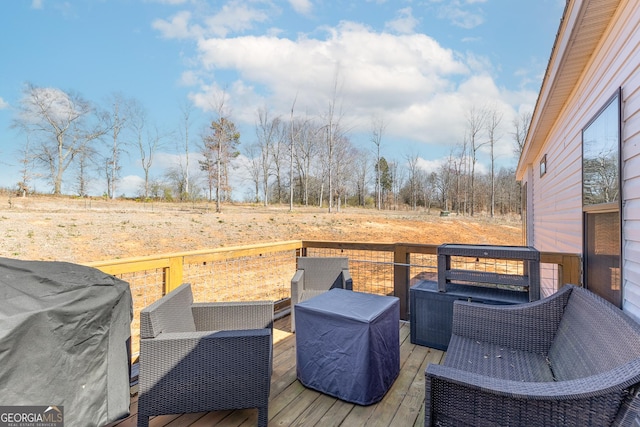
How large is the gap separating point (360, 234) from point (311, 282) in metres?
10.8

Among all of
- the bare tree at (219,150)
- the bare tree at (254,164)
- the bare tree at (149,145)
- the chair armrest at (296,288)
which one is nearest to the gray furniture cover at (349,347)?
the chair armrest at (296,288)

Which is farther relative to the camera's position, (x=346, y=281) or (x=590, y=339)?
(x=346, y=281)

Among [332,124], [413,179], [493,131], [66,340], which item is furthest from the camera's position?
[413,179]

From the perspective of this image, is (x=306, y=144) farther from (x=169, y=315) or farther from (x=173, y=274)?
(x=169, y=315)

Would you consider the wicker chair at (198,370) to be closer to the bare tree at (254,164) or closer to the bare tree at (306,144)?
the bare tree at (306,144)

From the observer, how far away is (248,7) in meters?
6.80

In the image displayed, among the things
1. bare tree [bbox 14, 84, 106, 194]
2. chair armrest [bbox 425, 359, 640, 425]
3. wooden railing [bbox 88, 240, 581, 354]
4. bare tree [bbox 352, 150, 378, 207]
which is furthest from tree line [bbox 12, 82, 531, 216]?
chair armrest [bbox 425, 359, 640, 425]

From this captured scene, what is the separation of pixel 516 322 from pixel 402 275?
57.1 inches

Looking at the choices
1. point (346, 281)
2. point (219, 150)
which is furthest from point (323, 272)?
point (219, 150)

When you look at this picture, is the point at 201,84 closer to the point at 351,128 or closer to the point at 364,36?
the point at 351,128

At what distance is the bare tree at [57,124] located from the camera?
61.5ft

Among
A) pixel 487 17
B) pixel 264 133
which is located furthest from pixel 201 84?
pixel 487 17

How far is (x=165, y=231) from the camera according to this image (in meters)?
12.0

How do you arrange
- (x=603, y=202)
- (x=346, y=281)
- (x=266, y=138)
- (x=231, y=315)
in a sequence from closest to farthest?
(x=603, y=202)
(x=231, y=315)
(x=346, y=281)
(x=266, y=138)
